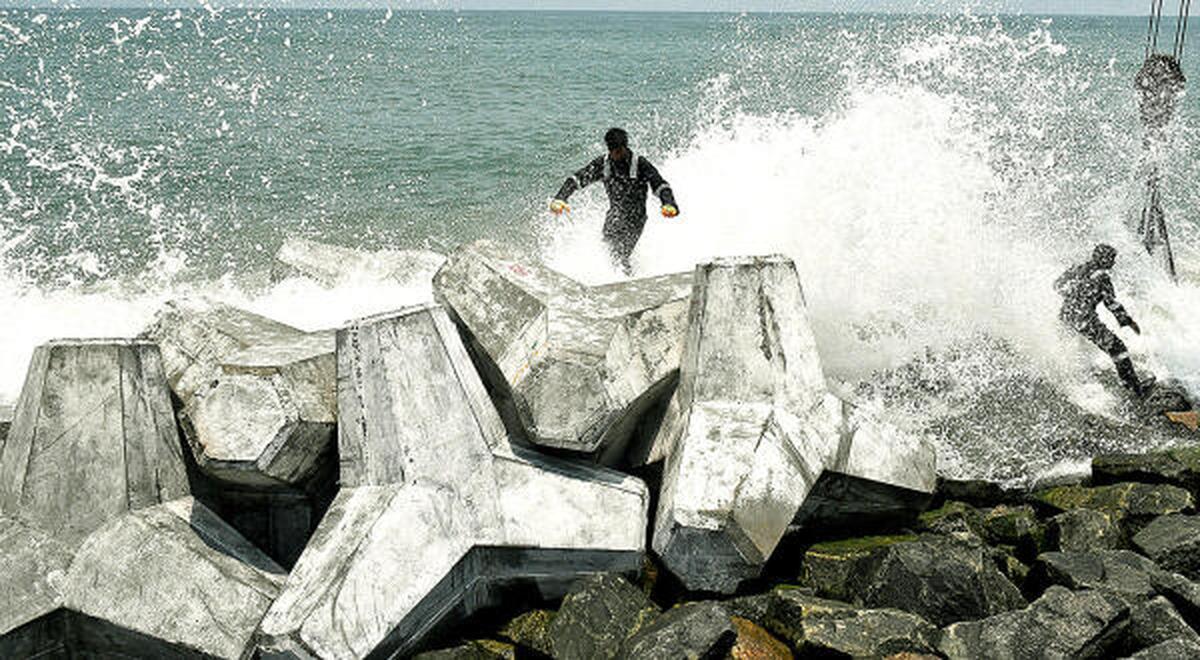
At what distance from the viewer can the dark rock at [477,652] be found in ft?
13.4

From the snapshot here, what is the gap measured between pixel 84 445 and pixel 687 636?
9.32 feet

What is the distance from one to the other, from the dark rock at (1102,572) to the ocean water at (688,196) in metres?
2.03

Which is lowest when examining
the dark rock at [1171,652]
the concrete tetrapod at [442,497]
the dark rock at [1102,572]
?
the dark rock at [1171,652]

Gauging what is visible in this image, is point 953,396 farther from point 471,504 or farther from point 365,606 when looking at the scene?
point 365,606

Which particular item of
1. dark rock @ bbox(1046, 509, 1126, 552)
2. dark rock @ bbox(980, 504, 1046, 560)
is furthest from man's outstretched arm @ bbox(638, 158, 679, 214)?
dark rock @ bbox(1046, 509, 1126, 552)

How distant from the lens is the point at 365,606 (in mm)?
3908

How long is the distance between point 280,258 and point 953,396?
577cm

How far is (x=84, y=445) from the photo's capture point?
4562 mm

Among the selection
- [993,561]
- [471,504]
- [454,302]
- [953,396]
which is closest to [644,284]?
[454,302]

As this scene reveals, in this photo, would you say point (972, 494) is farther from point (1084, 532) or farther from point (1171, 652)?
point (1171, 652)

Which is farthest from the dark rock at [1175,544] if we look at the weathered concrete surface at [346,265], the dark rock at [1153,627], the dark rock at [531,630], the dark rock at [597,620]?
the weathered concrete surface at [346,265]

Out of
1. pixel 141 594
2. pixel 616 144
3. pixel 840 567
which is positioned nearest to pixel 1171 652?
pixel 840 567

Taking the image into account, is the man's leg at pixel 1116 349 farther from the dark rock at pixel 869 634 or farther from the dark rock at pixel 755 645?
the dark rock at pixel 755 645

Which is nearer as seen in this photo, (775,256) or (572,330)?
(572,330)
